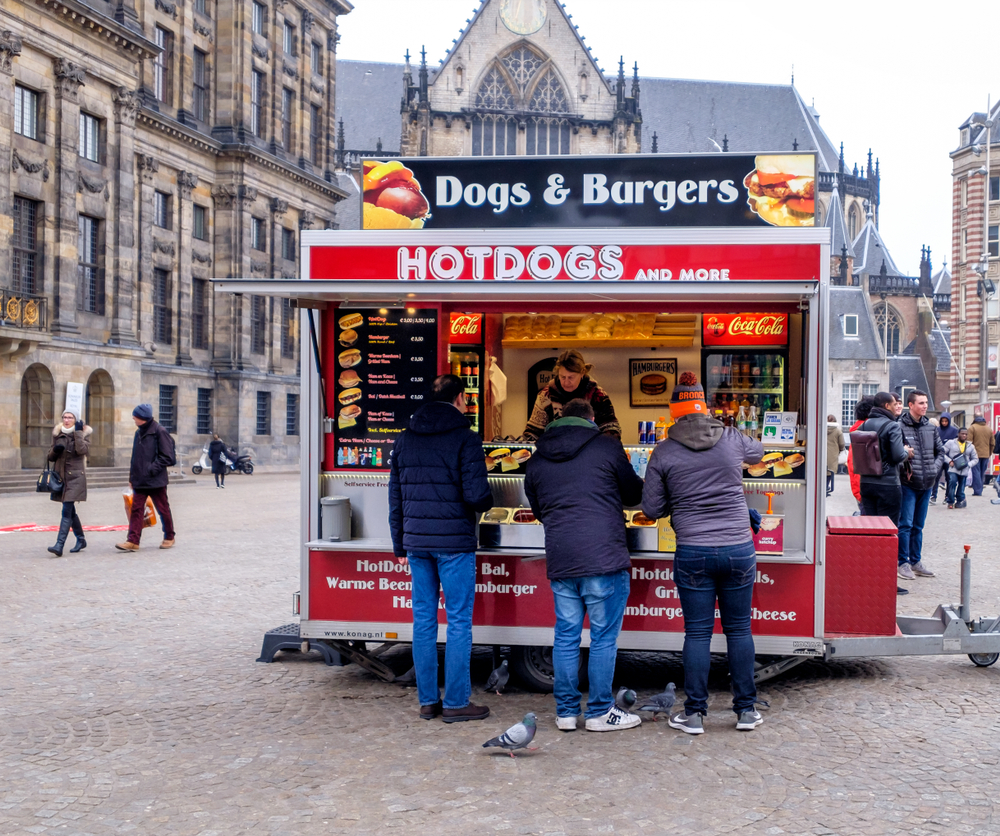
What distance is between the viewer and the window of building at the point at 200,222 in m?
44.3

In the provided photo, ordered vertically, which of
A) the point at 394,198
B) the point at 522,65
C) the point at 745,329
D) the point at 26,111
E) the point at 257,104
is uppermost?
the point at 522,65

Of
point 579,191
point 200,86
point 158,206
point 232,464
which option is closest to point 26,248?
point 158,206

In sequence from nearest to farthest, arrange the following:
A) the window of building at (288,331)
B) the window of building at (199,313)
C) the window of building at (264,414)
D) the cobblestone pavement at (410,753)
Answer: the cobblestone pavement at (410,753)
the window of building at (199,313)
the window of building at (264,414)
the window of building at (288,331)

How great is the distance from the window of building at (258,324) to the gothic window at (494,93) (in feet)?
91.0

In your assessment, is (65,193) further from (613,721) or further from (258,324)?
(613,721)

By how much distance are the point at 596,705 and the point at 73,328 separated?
1175 inches

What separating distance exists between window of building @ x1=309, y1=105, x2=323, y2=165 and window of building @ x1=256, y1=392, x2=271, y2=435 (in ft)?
42.6

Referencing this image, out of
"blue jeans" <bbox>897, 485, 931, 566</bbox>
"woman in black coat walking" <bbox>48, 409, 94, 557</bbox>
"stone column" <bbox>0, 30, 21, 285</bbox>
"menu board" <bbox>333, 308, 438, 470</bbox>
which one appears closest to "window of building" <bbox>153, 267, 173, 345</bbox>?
"stone column" <bbox>0, 30, 21, 285</bbox>

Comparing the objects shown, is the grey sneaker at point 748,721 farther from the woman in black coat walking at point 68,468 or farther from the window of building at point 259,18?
the window of building at point 259,18

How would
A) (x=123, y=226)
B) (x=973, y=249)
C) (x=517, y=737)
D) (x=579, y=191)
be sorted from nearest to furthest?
(x=517, y=737)
(x=579, y=191)
(x=123, y=226)
(x=973, y=249)

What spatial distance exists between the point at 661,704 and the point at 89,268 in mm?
32274

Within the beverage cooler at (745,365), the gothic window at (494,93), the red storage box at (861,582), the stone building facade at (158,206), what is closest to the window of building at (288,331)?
the stone building facade at (158,206)

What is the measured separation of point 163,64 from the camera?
41844 millimetres

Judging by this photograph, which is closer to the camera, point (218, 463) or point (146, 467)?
point (146, 467)
